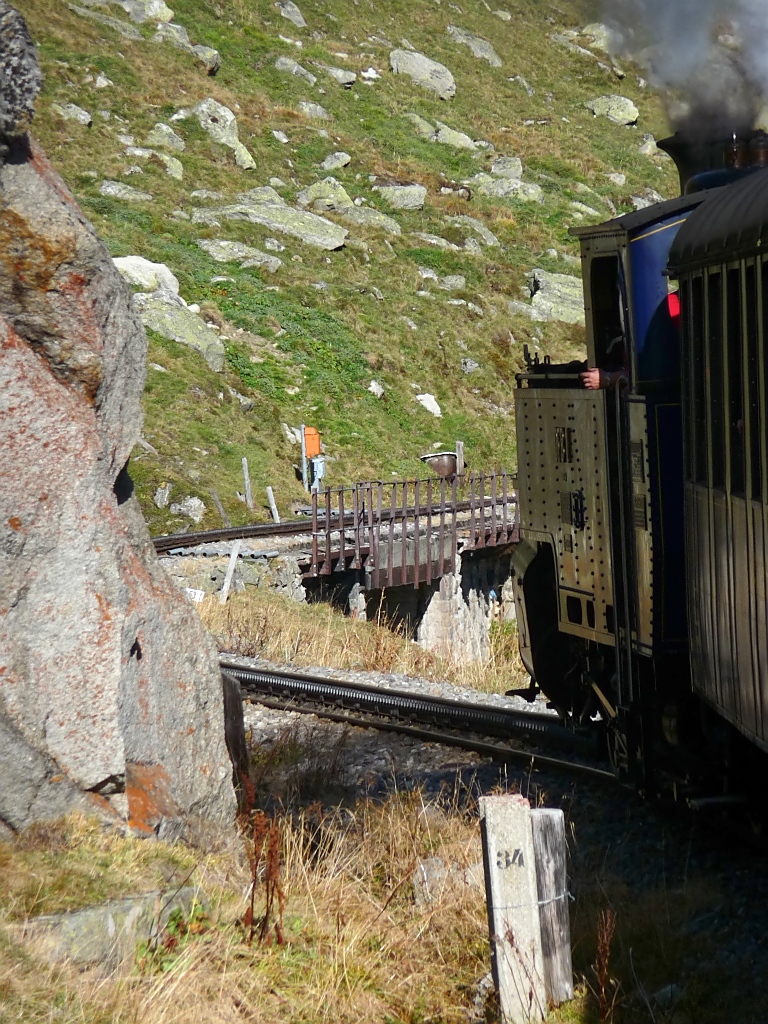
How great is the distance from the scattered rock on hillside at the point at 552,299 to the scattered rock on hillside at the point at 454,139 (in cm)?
1323

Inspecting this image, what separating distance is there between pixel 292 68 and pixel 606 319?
4688 centimetres

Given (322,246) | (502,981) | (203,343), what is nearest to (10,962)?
(502,981)

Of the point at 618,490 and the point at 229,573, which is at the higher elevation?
the point at 618,490

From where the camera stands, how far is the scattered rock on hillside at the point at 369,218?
3828 centimetres

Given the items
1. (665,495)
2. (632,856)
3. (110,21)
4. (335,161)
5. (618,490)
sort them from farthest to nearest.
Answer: (110,21) < (335,161) < (618,490) < (632,856) < (665,495)

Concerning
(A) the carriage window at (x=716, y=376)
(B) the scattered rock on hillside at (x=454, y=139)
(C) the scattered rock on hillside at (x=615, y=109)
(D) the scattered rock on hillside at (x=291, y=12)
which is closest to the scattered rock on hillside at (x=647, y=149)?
(C) the scattered rock on hillside at (x=615, y=109)

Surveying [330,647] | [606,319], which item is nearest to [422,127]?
[330,647]

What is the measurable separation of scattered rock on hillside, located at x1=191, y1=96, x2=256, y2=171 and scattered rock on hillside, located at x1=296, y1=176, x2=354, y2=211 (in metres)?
2.35

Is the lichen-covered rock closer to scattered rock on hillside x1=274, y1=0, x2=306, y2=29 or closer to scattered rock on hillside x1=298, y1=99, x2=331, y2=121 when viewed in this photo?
scattered rock on hillside x1=298, y1=99, x2=331, y2=121

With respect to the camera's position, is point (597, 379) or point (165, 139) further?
point (165, 139)

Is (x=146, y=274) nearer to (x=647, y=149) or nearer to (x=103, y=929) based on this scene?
(x=103, y=929)

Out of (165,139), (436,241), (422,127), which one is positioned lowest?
(436,241)

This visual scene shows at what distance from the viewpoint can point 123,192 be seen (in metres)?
34.2

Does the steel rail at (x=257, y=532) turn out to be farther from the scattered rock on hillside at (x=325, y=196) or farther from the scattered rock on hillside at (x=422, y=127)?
the scattered rock on hillside at (x=422, y=127)
